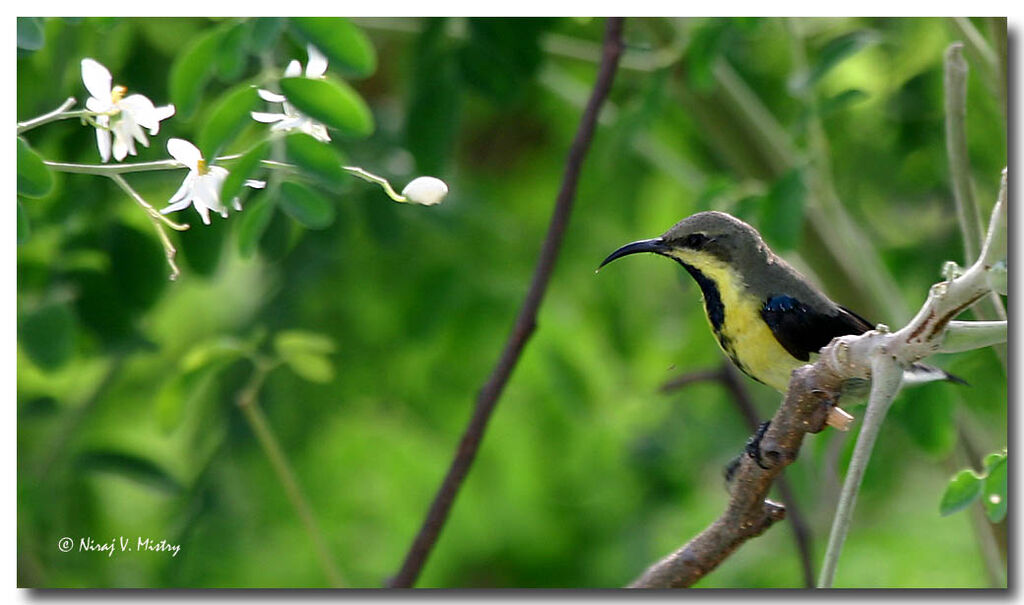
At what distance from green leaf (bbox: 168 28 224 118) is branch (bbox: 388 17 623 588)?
0.54 meters

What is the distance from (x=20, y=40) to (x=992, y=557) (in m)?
1.68

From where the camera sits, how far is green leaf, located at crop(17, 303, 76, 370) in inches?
76.4

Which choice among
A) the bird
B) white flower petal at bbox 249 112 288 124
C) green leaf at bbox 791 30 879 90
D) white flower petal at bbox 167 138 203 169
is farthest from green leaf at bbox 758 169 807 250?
white flower petal at bbox 167 138 203 169

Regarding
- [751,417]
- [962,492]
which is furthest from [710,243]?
[751,417]

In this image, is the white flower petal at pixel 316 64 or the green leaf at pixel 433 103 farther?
the green leaf at pixel 433 103

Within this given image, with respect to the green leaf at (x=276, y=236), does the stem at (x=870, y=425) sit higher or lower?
higher

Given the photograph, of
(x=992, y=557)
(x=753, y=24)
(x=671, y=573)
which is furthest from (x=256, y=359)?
(x=992, y=557)

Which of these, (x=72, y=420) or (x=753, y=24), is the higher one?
(x=753, y=24)

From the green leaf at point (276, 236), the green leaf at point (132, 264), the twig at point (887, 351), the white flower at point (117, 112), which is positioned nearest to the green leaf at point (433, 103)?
the green leaf at point (276, 236)

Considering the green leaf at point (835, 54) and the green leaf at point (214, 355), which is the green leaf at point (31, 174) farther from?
the green leaf at point (835, 54)

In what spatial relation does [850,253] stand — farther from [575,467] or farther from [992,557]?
[575,467]

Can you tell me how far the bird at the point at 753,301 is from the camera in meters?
1.51

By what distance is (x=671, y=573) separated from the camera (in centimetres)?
160

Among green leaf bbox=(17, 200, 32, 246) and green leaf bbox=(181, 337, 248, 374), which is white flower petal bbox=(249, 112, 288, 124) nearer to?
green leaf bbox=(17, 200, 32, 246)
